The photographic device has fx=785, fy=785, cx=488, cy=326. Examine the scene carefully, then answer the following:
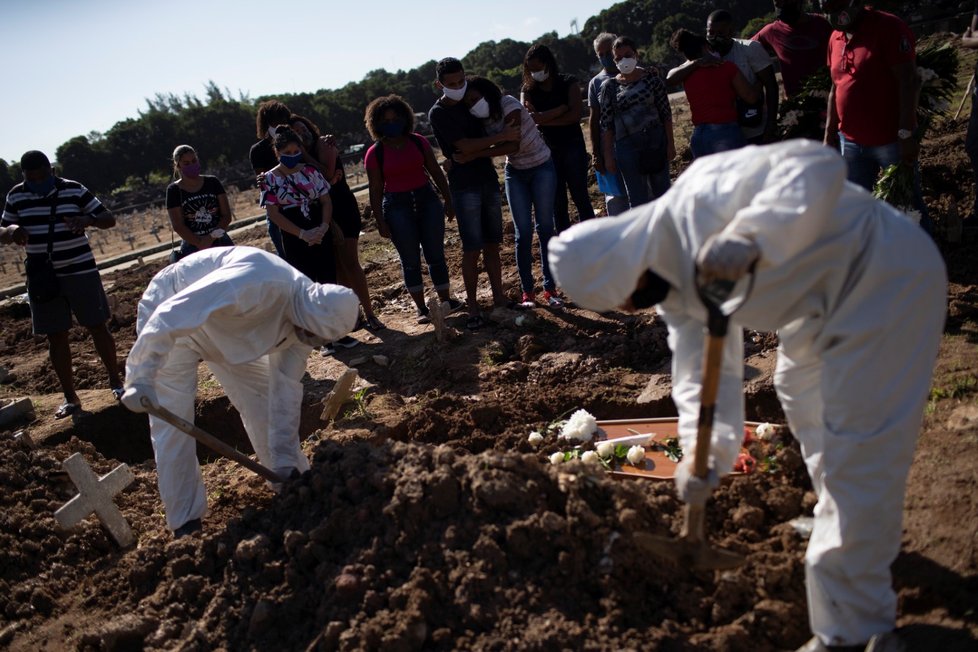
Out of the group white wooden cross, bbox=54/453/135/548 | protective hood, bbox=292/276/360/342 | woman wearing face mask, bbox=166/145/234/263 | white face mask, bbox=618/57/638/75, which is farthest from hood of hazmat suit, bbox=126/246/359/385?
white face mask, bbox=618/57/638/75

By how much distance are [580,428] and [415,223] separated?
2759 millimetres

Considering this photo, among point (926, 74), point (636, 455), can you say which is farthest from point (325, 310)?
point (926, 74)

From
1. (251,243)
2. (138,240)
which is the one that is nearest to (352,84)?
(138,240)

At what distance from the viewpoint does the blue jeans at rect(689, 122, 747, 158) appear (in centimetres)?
577

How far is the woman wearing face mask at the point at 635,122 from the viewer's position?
5.95 m

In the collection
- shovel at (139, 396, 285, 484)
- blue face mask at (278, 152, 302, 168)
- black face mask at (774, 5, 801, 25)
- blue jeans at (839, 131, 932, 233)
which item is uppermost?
black face mask at (774, 5, 801, 25)

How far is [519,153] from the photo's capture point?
241 inches

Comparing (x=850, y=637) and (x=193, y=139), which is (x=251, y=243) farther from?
(x=193, y=139)

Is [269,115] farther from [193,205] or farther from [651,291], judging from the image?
[651,291]

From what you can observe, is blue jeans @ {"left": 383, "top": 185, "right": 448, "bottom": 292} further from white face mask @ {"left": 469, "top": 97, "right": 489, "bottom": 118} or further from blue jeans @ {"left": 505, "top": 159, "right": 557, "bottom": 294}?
white face mask @ {"left": 469, "top": 97, "right": 489, "bottom": 118}

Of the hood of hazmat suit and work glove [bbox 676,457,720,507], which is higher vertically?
the hood of hazmat suit

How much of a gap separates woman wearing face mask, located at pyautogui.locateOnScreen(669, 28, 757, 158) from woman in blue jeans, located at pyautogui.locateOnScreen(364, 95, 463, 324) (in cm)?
208

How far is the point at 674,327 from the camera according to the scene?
8.80ft

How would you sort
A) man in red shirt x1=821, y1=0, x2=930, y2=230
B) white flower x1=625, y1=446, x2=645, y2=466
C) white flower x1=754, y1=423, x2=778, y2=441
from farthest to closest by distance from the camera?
man in red shirt x1=821, y1=0, x2=930, y2=230, white flower x1=625, y1=446, x2=645, y2=466, white flower x1=754, y1=423, x2=778, y2=441
